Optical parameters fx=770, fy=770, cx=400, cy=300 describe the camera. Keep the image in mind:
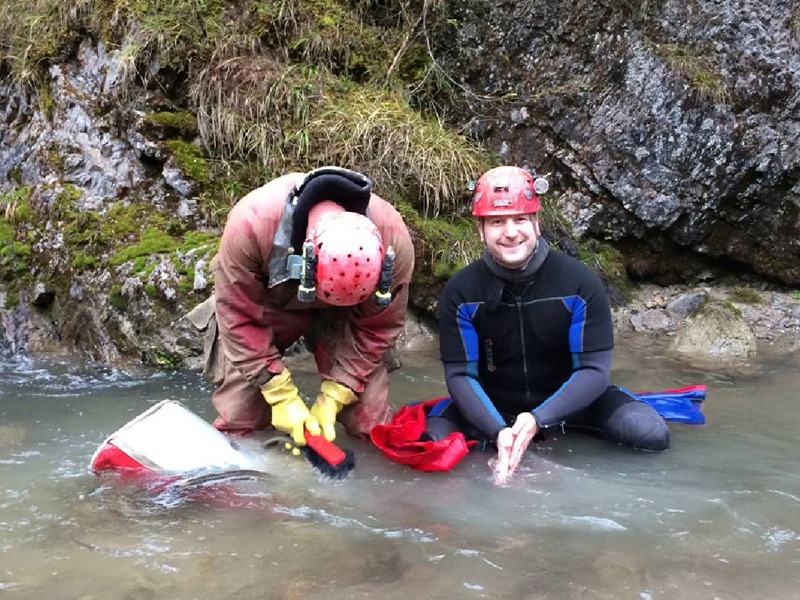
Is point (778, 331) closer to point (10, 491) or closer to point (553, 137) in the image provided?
point (553, 137)

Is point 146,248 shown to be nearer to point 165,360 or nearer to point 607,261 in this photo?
point 165,360

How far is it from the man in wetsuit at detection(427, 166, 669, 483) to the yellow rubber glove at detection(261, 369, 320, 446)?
1.95 ft

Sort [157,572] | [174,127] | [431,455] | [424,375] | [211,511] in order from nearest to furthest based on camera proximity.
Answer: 1. [157,572]
2. [211,511]
3. [431,455]
4. [424,375]
5. [174,127]

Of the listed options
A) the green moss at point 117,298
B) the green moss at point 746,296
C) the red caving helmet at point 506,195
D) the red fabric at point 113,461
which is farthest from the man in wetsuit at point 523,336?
the green moss at point 746,296

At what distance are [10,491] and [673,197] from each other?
521 centimetres

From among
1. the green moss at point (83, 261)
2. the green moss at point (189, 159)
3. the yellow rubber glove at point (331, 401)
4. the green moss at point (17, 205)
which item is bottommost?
the yellow rubber glove at point (331, 401)

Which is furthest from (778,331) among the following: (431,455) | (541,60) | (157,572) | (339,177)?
(157,572)

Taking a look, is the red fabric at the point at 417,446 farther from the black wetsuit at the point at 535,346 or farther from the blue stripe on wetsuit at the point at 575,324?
the blue stripe on wetsuit at the point at 575,324

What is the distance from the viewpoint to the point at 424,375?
4.79m

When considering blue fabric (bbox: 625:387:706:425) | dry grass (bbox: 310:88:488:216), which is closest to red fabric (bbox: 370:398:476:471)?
blue fabric (bbox: 625:387:706:425)

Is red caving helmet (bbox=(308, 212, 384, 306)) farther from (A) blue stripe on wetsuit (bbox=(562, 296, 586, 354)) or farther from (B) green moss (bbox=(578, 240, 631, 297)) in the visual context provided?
(B) green moss (bbox=(578, 240, 631, 297))

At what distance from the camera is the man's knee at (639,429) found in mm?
3428

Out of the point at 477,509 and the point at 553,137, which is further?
the point at 553,137

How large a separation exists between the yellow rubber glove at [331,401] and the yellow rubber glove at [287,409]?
0.20 feet
